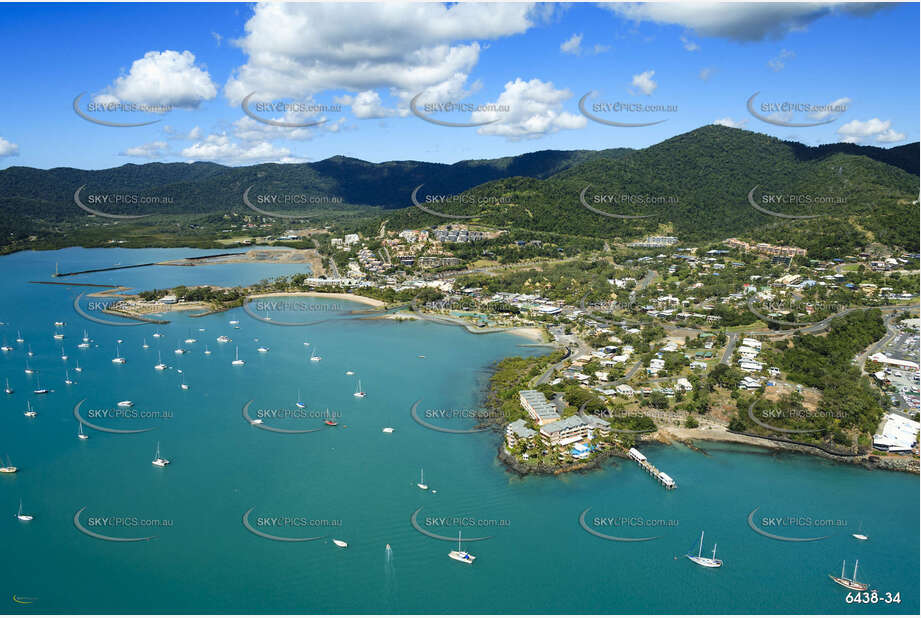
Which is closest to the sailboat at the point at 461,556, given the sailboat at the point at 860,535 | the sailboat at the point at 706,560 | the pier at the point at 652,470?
the sailboat at the point at 706,560

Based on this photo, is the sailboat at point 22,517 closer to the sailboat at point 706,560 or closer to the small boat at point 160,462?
the small boat at point 160,462

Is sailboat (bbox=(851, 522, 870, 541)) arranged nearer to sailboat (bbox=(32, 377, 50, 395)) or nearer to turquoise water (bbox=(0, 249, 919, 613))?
turquoise water (bbox=(0, 249, 919, 613))

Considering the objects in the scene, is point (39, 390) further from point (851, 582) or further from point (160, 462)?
point (851, 582)

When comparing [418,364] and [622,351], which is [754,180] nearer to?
[622,351]

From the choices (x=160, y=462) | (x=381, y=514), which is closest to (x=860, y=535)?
(x=381, y=514)

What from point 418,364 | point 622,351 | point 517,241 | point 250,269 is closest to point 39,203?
point 250,269

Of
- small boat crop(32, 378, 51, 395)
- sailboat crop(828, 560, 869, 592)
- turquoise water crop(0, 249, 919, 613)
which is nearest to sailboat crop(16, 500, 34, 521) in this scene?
turquoise water crop(0, 249, 919, 613)
